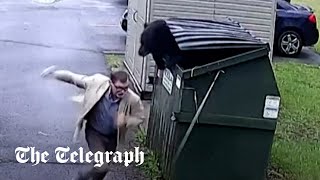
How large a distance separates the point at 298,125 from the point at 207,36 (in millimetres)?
4409

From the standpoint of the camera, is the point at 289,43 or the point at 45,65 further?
the point at 289,43

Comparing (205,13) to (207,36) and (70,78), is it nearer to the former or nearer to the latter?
(207,36)

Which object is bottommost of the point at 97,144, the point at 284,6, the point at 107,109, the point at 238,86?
the point at 284,6

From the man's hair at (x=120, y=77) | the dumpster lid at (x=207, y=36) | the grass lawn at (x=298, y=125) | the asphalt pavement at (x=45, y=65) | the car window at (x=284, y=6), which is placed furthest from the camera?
the car window at (x=284, y=6)

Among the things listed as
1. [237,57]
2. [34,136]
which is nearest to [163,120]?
[237,57]

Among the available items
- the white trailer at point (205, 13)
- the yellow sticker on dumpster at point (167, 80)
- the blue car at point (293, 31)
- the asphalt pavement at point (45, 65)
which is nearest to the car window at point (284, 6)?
the blue car at point (293, 31)

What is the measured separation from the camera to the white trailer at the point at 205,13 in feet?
41.2

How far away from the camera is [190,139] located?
→ 7.68 m

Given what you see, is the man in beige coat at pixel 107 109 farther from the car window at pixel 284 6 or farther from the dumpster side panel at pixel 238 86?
the car window at pixel 284 6

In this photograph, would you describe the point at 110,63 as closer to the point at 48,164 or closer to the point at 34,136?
the point at 34,136

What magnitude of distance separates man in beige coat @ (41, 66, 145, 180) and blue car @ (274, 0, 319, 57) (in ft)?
44.5

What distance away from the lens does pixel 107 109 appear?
275 inches

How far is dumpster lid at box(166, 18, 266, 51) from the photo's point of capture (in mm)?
7780

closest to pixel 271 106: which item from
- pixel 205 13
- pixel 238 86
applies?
pixel 238 86
